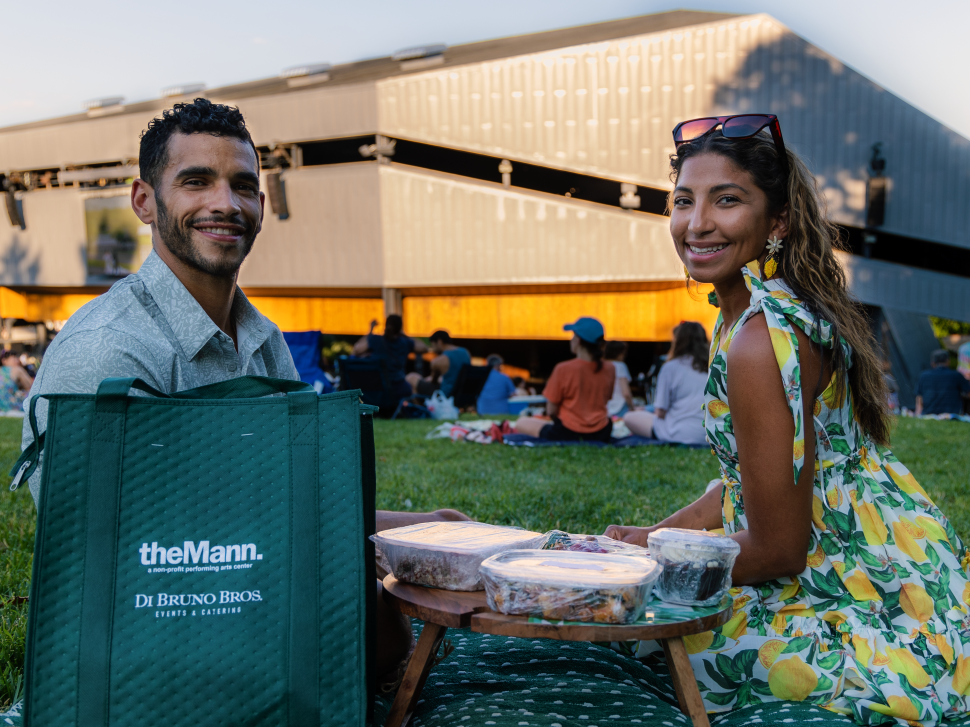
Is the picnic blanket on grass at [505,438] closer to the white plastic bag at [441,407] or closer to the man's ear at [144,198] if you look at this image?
the white plastic bag at [441,407]

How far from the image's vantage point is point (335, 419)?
5.62 ft

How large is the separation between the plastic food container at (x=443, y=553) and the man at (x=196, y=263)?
1.20 ft

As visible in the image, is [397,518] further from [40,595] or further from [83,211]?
[83,211]

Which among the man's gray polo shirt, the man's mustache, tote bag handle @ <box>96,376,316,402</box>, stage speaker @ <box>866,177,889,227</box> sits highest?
stage speaker @ <box>866,177,889,227</box>

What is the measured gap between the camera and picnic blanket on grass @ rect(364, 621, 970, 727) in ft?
6.56

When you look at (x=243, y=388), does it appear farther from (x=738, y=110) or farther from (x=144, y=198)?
(x=738, y=110)

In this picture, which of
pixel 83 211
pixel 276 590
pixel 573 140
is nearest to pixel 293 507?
pixel 276 590

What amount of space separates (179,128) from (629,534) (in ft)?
5.87

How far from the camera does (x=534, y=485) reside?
618cm

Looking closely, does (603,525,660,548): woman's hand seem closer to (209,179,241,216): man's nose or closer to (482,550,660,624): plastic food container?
(482,550,660,624): plastic food container

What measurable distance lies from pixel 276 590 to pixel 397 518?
121cm

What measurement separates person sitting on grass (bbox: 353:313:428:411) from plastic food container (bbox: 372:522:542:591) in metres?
10.6

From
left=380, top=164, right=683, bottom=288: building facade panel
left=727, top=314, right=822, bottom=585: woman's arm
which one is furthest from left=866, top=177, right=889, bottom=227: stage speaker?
left=727, top=314, right=822, bottom=585: woman's arm

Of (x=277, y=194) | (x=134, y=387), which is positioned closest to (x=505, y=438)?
(x=134, y=387)
